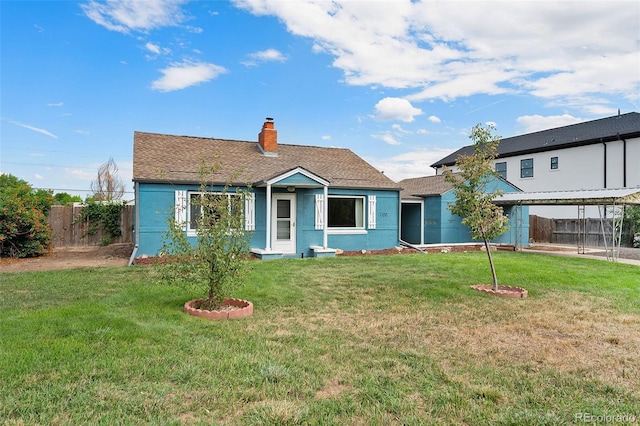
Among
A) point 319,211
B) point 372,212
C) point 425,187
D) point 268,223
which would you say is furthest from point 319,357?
point 425,187

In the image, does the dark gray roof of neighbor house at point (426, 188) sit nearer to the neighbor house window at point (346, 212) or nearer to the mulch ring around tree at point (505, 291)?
the neighbor house window at point (346, 212)

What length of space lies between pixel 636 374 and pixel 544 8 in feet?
30.2

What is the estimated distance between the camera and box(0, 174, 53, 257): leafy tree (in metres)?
11.6

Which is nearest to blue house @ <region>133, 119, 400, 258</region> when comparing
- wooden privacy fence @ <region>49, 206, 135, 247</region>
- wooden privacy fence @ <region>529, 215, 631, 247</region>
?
wooden privacy fence @ <region>49, 206, 135, 247</region>

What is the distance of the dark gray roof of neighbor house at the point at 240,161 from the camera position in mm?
12570

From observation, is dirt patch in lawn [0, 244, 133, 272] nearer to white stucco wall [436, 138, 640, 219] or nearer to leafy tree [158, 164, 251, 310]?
leafy tree [158, 164, 251, 310]

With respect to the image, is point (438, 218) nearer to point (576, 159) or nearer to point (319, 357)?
point (576, 159)

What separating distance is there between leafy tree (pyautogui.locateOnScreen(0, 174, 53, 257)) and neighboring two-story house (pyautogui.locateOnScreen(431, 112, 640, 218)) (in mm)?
25521

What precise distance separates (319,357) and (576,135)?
26.0 meters

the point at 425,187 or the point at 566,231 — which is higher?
the point at 425,187

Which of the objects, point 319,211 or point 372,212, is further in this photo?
point 372,212

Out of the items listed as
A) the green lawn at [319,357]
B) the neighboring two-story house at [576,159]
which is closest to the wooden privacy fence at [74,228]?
the green lawn at [319,357]

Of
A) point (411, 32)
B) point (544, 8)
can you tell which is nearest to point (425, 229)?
point (411, 32)

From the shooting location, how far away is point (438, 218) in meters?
17.1
